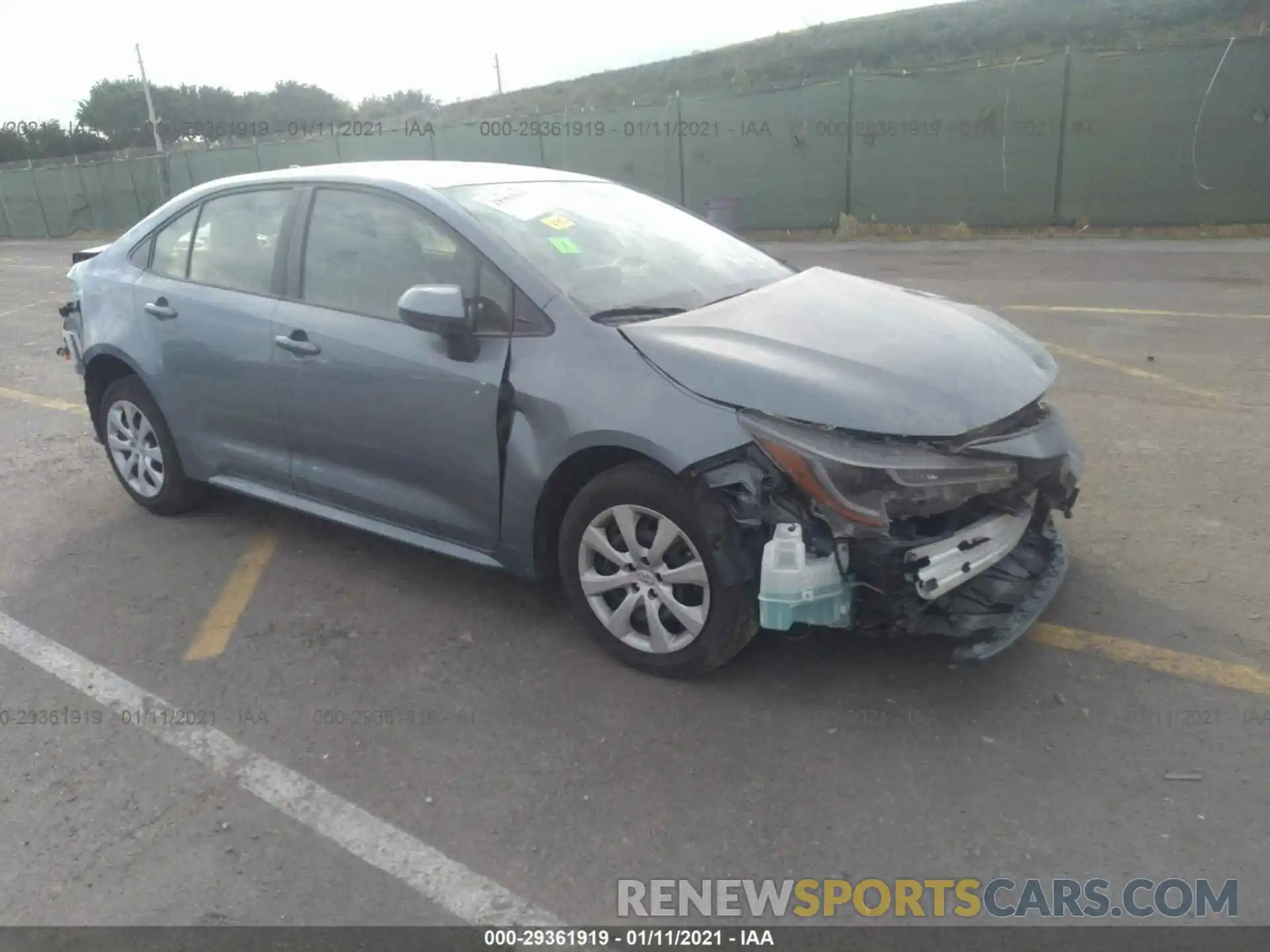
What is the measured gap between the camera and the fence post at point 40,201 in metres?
31.8

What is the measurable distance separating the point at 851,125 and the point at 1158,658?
1426 cm

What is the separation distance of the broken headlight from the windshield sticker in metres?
1.47

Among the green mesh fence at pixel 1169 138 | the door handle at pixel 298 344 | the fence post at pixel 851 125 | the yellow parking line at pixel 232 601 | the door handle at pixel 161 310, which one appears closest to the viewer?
the yellow parking line at pixel 232 601

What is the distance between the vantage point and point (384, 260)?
13.0ft

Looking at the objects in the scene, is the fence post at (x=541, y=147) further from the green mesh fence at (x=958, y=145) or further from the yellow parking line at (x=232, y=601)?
the yellow parking line at (x=232, y=601)

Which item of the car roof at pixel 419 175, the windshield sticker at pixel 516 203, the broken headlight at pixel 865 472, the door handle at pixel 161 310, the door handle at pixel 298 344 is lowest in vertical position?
the broken headlight at pixel 865 472

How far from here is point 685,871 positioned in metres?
2.59

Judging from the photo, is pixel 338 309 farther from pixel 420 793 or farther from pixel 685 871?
pixel 685 871

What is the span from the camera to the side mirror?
3.50m

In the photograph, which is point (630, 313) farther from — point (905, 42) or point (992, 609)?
point (905, 42)

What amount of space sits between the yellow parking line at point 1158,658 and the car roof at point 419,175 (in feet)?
9.06

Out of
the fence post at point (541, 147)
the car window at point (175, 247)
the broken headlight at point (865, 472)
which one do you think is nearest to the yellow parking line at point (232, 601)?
the car window at point (175, 247)

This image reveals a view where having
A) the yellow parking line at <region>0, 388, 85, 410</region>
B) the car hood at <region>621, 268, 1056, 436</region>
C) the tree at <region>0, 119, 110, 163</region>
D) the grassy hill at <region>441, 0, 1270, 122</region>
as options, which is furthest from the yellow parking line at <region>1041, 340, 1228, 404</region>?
the tree at <region>0, 119, 110, 163</region>

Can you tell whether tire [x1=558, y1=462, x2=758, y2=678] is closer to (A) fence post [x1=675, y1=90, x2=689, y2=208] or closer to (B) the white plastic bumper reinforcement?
(B) the white plastic bumper reinforcement
